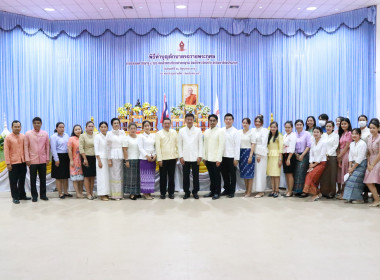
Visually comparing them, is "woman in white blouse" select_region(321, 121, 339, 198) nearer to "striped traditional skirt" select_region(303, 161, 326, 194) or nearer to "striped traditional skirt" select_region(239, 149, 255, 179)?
"striped traditional skirt" select_region(303, 161, 326, 194)

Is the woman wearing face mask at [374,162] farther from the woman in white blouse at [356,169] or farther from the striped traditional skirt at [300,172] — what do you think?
the striped traditional skirt at [300,172]

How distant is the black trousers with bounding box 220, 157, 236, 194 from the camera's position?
624 centimetres

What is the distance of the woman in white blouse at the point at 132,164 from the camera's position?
20.0ft

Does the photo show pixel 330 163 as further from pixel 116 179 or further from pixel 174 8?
pixel 174 8

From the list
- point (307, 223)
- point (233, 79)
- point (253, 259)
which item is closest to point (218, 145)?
point (307, 223)

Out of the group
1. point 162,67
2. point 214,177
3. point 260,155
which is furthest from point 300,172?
point 162,67

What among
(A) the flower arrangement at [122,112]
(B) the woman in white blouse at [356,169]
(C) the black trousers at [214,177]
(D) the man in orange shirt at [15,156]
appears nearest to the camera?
(B) the woman in white blouse at [356,169]

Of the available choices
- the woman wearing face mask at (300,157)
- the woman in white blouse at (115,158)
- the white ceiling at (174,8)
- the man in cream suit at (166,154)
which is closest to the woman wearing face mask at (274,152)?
the woman wearing face mask at (300,157)

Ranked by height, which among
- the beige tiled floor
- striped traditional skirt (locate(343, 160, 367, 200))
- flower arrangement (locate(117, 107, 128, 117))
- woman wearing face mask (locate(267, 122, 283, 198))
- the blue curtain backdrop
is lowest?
the beige tiled floor

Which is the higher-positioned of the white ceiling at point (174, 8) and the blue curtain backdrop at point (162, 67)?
the white ceiling at point (174, 8)

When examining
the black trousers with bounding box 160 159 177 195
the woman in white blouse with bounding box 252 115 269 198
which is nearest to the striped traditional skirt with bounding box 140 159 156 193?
the black trousers with bounding box 160 159 177 195

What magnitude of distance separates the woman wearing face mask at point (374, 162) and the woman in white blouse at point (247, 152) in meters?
1.60

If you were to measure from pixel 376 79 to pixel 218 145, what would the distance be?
522 centimetres

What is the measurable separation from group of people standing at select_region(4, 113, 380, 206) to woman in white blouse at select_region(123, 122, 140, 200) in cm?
1
